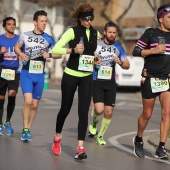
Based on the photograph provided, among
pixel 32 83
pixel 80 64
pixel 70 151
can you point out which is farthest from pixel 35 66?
pixel 80 64

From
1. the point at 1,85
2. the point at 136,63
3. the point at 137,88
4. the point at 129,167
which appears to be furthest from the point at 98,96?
the point at 137,88

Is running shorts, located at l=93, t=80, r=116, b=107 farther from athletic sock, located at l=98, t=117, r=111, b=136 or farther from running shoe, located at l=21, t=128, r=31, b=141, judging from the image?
running shoe, located at l=21, t=128, r=31, b=141

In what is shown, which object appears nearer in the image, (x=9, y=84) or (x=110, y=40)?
(x=110, y=40)

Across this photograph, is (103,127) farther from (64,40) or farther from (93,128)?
(64,40)

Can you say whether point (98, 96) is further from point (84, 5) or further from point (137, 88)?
point (137, 88)

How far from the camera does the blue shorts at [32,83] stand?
11289mm

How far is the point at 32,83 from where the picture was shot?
37.4 ft

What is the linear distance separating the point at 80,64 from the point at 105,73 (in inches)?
Answer: 98.0

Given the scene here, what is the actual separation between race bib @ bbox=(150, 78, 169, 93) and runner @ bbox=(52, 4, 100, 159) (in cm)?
89

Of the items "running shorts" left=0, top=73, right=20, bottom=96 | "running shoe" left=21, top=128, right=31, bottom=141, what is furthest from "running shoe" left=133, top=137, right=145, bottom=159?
"running shorts" left=0, top=73, right=20, bottom=96

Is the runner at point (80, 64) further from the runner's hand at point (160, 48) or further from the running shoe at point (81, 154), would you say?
the runner's hand at point (160, 48)

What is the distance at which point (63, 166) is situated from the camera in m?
8.80

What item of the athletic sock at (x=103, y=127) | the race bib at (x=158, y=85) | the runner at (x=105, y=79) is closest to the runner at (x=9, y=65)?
the runner at (x=105, y=79)

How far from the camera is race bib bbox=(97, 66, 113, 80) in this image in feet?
38.5
